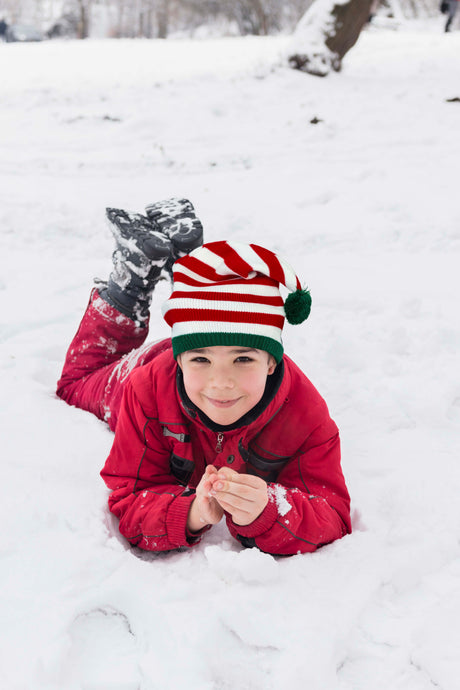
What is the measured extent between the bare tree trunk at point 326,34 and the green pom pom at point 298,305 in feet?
24.5

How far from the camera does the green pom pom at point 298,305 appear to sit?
68.1 inches

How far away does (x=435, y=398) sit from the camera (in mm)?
2547

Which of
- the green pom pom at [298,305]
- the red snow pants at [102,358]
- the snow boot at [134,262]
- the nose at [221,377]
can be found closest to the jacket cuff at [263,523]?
the nose at [221,377]

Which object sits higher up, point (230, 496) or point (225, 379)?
point (225, 379)

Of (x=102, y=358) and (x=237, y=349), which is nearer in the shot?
(x=237, y=349)

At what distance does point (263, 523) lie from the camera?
166 centimetres

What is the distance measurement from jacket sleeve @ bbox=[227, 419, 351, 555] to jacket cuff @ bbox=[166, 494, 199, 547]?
14 centimetres

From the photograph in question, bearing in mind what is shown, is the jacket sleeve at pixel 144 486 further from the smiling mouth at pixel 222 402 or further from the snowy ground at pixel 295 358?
the smiling mouth at pixel 222 402

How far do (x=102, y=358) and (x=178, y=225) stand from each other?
0.74 metres

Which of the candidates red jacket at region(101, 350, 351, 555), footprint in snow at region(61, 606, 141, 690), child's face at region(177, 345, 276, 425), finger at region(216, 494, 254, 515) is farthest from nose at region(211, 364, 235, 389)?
footprint in snow at region(61, 606, 141, 690)

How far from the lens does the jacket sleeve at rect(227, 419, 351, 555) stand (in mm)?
1688

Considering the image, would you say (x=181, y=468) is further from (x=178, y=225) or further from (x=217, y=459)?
(x=178, y=225)

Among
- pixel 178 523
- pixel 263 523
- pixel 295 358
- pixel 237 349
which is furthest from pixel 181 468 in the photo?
pixel 295 358

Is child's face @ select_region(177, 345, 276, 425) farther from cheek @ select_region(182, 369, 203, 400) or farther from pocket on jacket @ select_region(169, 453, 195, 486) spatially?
pocket on jacket @ select_region(169, 453, 195, 486)
